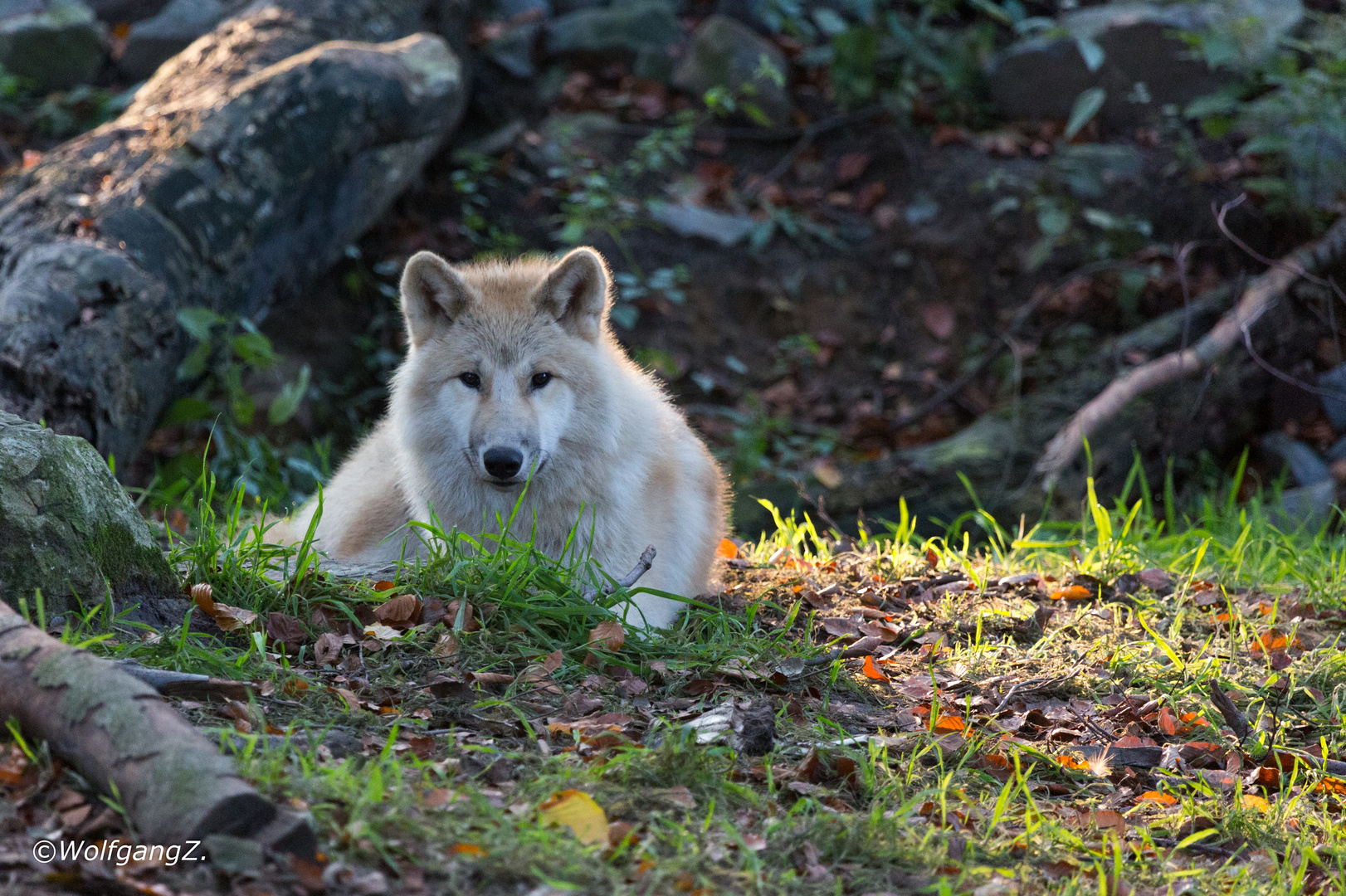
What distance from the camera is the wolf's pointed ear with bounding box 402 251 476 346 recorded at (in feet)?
14.0

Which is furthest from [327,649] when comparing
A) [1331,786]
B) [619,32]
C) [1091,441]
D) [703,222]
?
[619,32]

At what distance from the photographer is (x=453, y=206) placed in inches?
356

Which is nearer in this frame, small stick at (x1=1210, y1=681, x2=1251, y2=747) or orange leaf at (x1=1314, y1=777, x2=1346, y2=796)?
orange leaf at (x1=1314, y1=777, x2=1346, y2=796)

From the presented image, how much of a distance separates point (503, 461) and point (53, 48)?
27.6ft

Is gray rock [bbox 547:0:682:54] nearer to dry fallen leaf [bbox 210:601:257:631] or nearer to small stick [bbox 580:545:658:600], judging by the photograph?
small stick [bbox 580:545:658:600]

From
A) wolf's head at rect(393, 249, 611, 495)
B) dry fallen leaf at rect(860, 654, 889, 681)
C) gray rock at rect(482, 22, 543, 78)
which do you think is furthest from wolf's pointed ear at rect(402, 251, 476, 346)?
gray rock at rect(482, 22, 543, 78)

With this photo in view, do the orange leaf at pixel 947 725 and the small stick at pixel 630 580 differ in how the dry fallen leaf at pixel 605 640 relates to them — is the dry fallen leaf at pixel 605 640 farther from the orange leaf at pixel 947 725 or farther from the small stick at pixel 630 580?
the orange leaf at pixel 947 725

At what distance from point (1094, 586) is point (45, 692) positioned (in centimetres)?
394

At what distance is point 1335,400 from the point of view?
7207 mm

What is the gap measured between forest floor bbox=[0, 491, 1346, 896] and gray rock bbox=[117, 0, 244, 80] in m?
7.34

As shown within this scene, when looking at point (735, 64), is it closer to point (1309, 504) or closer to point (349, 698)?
point (1309, 504)

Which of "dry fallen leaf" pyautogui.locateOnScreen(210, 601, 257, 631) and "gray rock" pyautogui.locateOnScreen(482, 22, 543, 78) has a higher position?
"gray rock" pyautogui.locateOnScreen(482, 22, 543, 78)

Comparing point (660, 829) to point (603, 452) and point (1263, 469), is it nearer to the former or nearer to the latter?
point (603, 452)

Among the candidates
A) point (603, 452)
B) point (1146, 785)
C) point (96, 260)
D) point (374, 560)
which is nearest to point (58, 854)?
point (374, 560)
